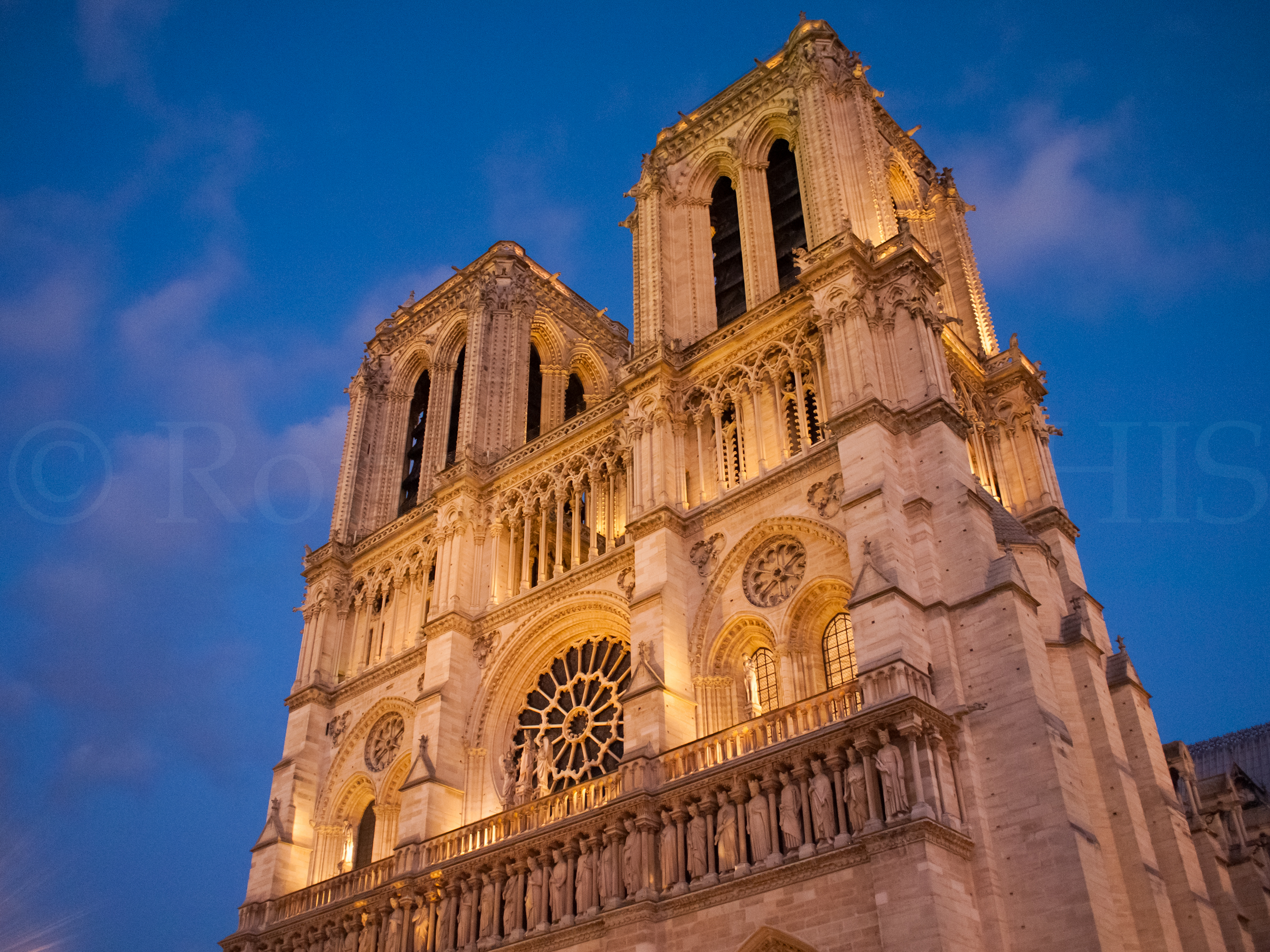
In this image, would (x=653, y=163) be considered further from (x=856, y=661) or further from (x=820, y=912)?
(x=820, y=912)

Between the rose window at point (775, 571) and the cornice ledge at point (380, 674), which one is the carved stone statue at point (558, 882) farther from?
the cornice ledge at point (380, 674)

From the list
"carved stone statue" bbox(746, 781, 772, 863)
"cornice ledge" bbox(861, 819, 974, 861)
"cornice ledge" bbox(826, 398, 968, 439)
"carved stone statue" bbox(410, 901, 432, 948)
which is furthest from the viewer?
"carved stone statue" bbox(410, 901, 432, 948)

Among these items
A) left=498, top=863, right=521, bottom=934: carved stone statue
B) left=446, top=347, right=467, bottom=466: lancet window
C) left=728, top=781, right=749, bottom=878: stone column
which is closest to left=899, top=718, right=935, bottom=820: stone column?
left=728, top=781, right=749, bottom=878: stone column

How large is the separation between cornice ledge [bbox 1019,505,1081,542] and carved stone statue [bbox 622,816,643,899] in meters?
12.8

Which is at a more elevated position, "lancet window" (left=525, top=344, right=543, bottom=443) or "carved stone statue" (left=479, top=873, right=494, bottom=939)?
"lancet window" (left=525, top=344, right=543, bottom=443)

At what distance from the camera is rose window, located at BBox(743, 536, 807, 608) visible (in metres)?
26.1

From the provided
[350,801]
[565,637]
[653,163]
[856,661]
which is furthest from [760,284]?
[350,801]

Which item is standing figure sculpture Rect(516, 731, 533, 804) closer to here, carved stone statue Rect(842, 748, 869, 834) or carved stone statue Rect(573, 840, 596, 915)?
carved stone statue Rect(573, 840, 596, 915)

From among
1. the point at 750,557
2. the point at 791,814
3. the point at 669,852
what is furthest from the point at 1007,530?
the point at 669,852

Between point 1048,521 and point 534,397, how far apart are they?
67.9 ft

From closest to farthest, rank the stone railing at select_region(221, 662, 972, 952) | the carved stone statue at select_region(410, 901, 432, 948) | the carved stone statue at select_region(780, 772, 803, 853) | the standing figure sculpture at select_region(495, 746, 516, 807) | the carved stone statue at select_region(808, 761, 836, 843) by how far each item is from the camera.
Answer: the stone railing at select_region(221, 662, 972, 952) < the carved stone statue at select_region(808, 761, 836, 843) < the carved stone statue at select_region(780, 772, 803, 853) < the carved stone statue at select_region(410, 901, 432, 948) < the standing figure sculpture at select_region(495, 746, 516, 807)

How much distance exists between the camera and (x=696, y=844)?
2261 centimetres

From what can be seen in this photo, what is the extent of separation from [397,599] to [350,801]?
20.4 ft

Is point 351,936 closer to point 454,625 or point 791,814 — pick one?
point 454,625
